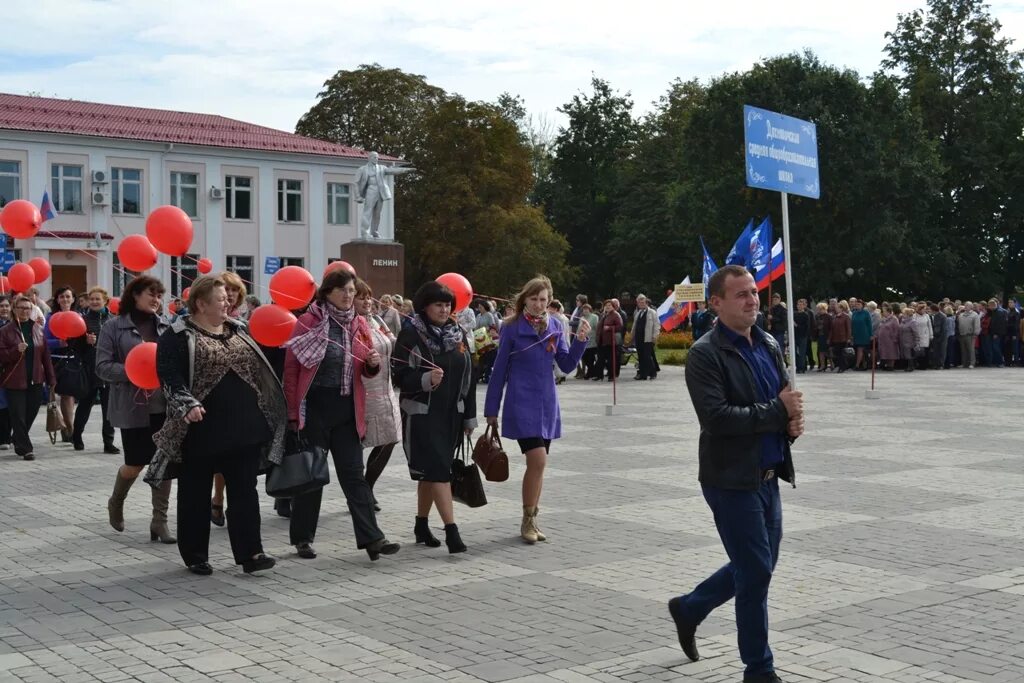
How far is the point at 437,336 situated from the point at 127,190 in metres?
48.0

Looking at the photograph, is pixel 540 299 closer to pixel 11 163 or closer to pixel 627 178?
pixel 11 163

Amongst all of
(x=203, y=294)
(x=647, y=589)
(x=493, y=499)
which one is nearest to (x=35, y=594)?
(x=203, y=294)

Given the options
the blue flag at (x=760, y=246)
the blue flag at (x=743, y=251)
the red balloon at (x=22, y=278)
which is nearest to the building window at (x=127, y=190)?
the blue flag at (x=743, y=251)

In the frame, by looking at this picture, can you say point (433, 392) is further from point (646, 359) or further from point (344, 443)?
point (646, 359)

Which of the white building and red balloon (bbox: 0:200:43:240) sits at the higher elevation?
the white building

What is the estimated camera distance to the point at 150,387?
8727 mm

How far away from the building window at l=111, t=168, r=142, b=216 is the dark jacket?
50.8 meters

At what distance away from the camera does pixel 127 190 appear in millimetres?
54031

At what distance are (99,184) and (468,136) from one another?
19.2 metres

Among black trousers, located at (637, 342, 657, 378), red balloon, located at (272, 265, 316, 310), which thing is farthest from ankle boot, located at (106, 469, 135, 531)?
black trousers, located at (637, 342, 657, 378)

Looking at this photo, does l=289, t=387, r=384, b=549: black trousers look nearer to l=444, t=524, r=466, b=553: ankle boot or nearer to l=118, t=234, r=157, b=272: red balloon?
l=444, t=524, r=466, b=553: ankle boot

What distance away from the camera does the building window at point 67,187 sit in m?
52.1

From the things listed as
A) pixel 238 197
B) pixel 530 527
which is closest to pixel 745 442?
pixel 530 527

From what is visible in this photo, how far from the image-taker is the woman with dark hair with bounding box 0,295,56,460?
14914 mm
